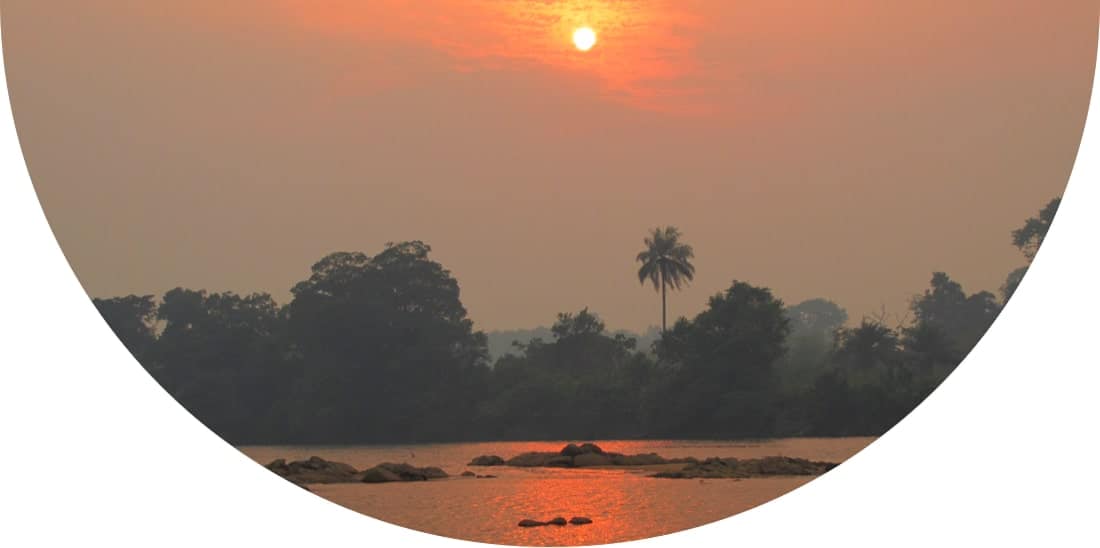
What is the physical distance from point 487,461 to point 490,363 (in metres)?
0.93

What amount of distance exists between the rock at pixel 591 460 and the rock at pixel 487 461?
2.19 feet

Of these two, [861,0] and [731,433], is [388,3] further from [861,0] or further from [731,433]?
[731,433]

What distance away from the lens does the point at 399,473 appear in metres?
13.9

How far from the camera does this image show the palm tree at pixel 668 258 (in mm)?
13047

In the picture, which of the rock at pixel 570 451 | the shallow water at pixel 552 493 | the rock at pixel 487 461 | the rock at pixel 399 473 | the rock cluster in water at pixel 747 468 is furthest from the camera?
the rock at pixel 399 473

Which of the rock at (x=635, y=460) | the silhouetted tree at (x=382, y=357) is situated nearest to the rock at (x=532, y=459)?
the rock at (x=635, y=460)

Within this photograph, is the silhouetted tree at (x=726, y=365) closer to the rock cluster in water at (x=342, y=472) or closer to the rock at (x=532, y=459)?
the rock at (x=532, y=459)

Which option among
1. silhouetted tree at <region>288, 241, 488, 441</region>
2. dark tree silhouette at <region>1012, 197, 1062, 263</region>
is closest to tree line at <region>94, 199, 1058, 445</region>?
silhouetted tree at <region>288, 241, 488, 441</region>

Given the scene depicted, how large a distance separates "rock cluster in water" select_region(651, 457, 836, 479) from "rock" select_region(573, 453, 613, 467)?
430 millimetres

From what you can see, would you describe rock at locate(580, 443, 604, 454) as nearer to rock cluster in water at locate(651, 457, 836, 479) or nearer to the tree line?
the tree line

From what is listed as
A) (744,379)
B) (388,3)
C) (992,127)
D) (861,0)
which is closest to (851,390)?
(744,379)

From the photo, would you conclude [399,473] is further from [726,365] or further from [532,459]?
[726,365]

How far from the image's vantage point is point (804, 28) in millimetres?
12703

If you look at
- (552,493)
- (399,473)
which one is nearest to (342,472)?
(399,473)
